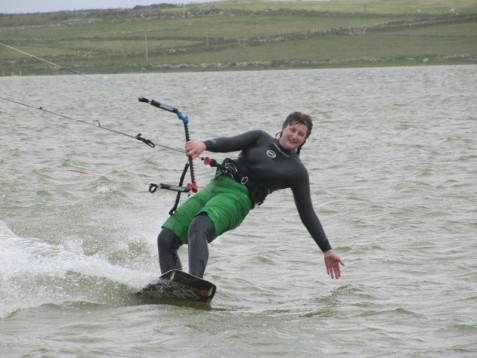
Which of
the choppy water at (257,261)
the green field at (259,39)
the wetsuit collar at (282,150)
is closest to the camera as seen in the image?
the choppy water at (257,261)

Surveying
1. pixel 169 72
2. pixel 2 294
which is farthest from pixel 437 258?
pixel 169 72

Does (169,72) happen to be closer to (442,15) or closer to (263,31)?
(263,31)

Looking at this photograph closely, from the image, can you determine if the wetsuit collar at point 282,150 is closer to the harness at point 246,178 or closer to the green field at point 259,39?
the harness at point 246,178

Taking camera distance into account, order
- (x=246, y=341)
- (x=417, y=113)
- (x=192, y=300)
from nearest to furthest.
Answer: (x=246, y=341), (x=192, y=300), (x=417, y=113)

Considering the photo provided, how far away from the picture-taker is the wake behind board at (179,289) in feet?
29.1

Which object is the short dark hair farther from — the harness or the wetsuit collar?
the harness

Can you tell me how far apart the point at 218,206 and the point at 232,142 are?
0.63m

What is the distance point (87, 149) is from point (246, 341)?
17532 mm

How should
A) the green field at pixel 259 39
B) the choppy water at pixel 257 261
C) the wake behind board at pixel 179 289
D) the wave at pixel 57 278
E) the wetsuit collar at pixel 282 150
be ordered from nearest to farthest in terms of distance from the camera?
1. the choppy water at pixel 257 261
2. the wake behind board at pixel 179 289
3. the wave at pixel 57 278
4. the wetsuit collar at pixel 282 150
5. the green field at pixel 259 39

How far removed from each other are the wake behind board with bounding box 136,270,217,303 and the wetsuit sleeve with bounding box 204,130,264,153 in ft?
4.07

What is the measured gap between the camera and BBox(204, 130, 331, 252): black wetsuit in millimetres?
9383

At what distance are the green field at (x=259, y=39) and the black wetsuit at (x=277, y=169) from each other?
12380cm

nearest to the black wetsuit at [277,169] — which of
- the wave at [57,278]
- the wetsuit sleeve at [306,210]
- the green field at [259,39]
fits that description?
the wetsuit sleeve at [306,210]

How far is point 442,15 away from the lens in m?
169
